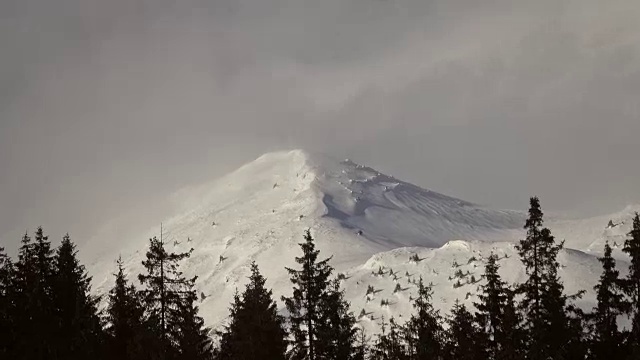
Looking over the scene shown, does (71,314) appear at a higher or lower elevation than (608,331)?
higher

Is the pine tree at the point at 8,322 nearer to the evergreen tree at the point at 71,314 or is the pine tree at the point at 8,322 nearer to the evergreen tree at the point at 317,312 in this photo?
the evergreen tree at the point at 71,314

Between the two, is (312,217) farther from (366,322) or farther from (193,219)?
(366,322)

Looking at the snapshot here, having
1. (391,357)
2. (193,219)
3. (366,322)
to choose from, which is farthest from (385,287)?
(193,219)

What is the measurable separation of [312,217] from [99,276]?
2498 inches

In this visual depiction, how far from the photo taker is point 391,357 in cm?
4178

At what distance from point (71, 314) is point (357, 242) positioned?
112026 millimetres

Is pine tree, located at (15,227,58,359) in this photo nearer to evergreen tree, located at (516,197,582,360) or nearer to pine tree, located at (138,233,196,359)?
pine tree, located at (138,233,196,359)

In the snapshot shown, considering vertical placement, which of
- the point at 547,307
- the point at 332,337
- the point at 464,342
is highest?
the point at 547,307

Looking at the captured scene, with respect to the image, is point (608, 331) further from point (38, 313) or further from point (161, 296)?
point (38, 313)

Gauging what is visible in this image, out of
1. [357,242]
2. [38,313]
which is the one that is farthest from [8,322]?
[357,242]

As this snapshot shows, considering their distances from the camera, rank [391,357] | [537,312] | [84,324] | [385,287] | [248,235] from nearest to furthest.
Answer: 1. [84,324]
2. [537,312]
3. [391,357]
4. [385,287]
5. [248,235]

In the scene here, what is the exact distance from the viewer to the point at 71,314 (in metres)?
34.0

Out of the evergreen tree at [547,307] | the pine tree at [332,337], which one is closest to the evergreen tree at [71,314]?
the pine tree at [332,337]

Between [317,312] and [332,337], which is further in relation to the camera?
[317,312]
